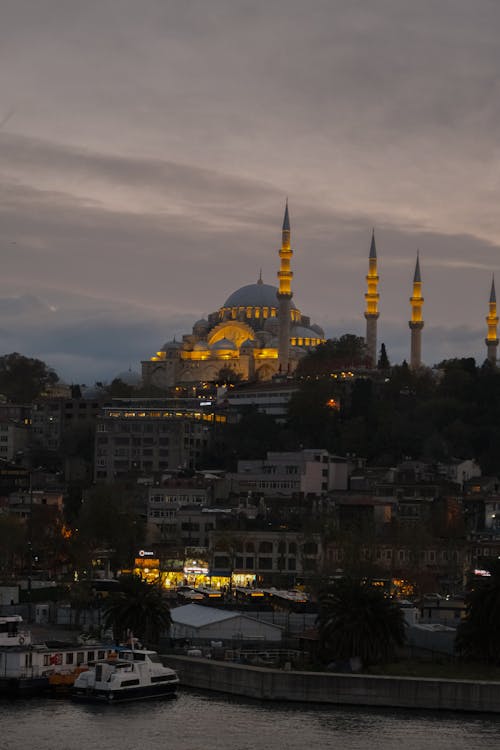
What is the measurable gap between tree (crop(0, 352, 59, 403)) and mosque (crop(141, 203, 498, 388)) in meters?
7.55

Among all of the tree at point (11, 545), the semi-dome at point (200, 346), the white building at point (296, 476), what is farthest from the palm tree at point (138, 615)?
the semi-dome at point (200, 346)

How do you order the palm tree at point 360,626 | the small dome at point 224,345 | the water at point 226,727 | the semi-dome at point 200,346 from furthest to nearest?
1. the semi-dome at point 200,346
2. the small dome at point 224,345
3. the palm tree at point 360,626
4. the water at point 226,727

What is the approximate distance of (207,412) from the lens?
350 ft

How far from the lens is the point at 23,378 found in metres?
134

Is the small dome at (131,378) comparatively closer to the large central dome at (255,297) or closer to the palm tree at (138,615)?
the large central dome at (255,297)

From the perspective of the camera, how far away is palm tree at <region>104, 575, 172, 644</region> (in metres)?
46.3

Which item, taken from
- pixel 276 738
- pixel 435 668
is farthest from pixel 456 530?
pixel 276 738

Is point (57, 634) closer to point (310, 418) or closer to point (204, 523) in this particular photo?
point (204, 523)

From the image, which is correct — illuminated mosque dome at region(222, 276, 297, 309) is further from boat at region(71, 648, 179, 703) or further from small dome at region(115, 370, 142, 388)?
boat at region(71, 648, 179, 703)

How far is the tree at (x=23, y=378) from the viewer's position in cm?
13025

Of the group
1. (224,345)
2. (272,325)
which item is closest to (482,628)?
(224,345)

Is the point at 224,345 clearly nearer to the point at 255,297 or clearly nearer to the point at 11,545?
the point at 255,297

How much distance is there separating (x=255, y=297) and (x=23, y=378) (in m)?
19.0

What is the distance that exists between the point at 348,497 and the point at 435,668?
38.6 m
